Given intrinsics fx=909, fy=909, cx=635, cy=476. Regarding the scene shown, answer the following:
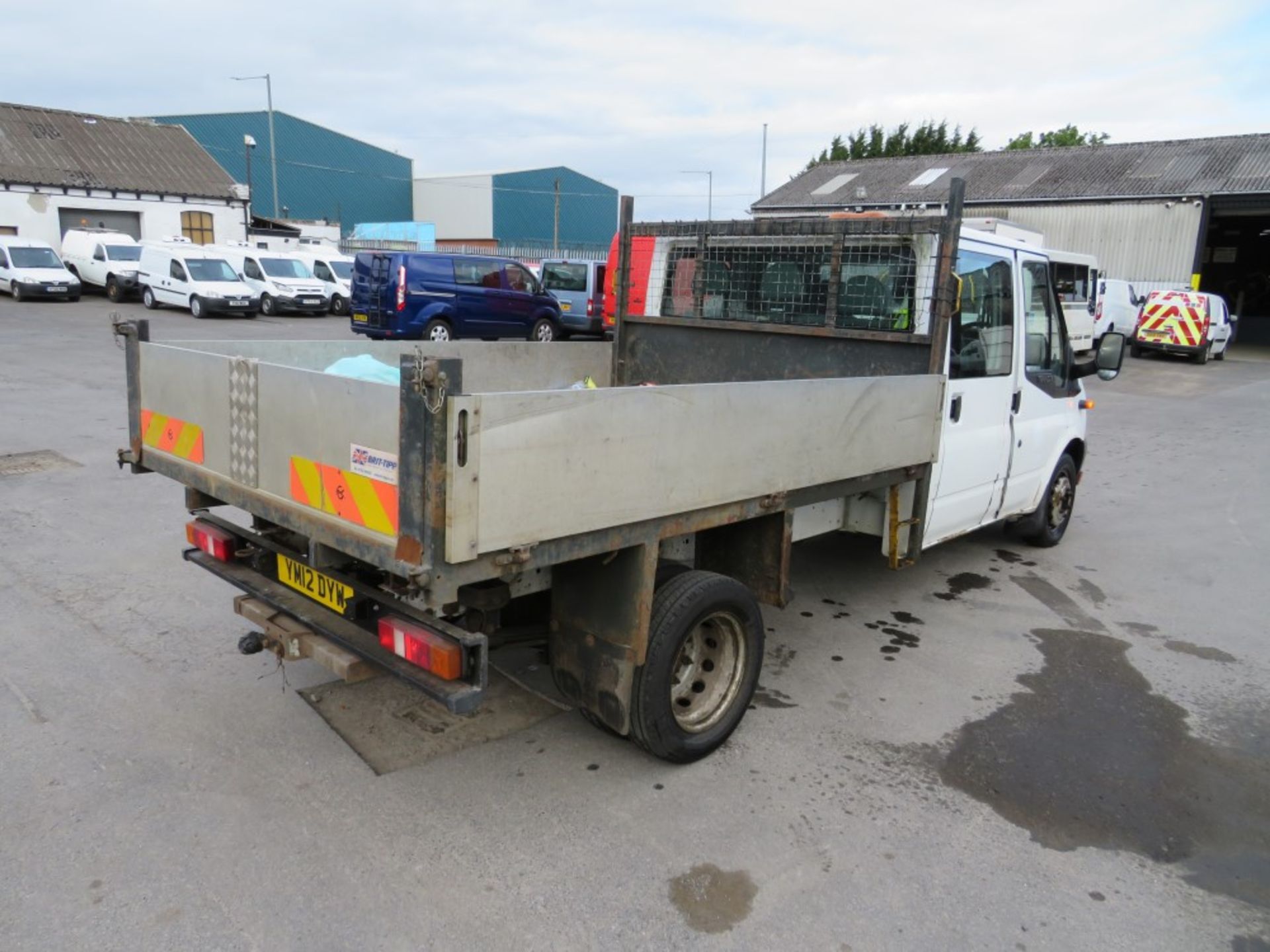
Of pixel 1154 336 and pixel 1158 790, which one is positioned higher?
pixel 1154 336

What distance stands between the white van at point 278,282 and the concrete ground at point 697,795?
71.6ft

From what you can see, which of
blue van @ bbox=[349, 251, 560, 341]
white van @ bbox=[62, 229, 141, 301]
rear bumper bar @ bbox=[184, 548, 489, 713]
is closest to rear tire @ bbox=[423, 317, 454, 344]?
blue van @ bbox=[349, 251, 560, 341]

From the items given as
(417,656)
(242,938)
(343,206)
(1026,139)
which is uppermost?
(1026,139)

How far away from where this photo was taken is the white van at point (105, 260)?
26891mm

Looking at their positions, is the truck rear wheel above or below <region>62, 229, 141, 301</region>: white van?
below

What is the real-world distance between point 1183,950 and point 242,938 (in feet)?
9.53

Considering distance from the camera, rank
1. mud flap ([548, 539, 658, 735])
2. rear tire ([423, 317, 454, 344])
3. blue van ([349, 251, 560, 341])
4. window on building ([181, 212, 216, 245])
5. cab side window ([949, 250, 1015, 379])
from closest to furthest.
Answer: mud flap ([548, 539, 658, 735]) < cab side window ([949, 250, 1015, 379]) < blue van ([349, 251, 560, 341]) < rear tire ([423, 317, 454, 344]) < window on building ([181, 212, 216, 245])

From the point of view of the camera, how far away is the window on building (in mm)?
36906

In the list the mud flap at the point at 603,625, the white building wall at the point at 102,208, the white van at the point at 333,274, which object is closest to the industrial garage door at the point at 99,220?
the white building wall at the point at 102,208

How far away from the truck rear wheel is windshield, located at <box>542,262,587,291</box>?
18987mm

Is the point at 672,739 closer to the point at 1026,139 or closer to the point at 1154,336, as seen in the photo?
the point at 1154,336

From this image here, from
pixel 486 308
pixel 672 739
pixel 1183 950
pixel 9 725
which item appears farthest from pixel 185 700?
pixel 486 308

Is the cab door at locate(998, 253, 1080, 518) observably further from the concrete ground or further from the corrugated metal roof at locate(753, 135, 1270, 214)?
the corrugated metal roof at locate(753, 135, 1270, 214)

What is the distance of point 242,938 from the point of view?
8.91 feet
